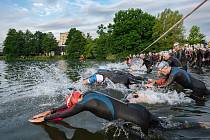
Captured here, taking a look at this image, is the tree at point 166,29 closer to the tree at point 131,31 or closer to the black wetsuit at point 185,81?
the tree at point 131,31

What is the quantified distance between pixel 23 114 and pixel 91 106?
3.87 m

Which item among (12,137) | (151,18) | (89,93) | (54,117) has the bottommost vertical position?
(12,137)

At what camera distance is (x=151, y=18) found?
83.1 meters

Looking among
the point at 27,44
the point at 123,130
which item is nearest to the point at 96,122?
the point at 123,130

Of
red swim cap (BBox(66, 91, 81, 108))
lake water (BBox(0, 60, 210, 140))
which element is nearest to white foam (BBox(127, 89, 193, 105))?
lake water (BBox(0, 60, 210, 140))

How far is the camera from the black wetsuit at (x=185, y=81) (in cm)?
1035

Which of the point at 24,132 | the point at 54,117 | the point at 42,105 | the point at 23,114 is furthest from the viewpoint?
the point at 42,105

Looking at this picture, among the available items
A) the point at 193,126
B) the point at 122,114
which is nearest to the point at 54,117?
the point at 122,114

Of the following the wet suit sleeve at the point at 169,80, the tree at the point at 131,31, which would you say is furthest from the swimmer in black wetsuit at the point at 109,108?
the tree at the point at 131,31

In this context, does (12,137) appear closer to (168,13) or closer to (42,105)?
(42,105)

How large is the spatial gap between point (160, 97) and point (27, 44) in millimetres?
121400

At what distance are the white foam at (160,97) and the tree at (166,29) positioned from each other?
5872 centimetres

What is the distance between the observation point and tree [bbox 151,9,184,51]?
240 feet

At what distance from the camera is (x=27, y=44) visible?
128 meters
